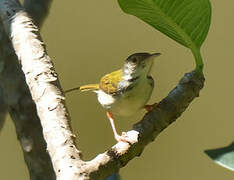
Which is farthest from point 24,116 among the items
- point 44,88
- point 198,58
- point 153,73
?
point 153,73

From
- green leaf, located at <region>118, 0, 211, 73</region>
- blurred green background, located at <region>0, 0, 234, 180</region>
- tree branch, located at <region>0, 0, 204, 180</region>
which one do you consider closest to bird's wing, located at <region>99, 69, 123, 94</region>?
tree branch, located at <region>0, 0, 204, 180</region>

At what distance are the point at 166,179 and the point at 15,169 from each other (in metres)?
0.61

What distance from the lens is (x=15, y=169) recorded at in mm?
2072

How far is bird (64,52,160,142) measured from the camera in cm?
115

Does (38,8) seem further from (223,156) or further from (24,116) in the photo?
(223,156)

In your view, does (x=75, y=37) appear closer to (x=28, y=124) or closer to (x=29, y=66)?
(x=28, y=124)

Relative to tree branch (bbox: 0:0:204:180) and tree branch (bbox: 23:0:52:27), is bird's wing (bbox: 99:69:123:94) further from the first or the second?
tree branch (bbox: 0:0:204:180)

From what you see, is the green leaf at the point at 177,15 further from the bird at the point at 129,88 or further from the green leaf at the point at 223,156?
the bird at the point at 129,88

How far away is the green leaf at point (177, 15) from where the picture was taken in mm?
732

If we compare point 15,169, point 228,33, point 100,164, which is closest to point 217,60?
point 228,33

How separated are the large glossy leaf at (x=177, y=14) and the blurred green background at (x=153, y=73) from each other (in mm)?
1057

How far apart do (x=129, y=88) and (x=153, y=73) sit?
2.20 ft

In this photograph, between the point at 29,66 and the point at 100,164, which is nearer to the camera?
the point at 100,164

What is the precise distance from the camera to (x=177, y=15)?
0.74 m
